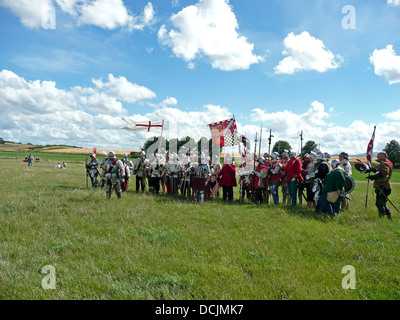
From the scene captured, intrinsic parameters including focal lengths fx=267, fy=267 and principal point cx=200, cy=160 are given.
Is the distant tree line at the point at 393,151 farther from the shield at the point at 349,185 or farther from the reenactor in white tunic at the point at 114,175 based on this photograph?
the reenactor in white tunic at the point at 114,175

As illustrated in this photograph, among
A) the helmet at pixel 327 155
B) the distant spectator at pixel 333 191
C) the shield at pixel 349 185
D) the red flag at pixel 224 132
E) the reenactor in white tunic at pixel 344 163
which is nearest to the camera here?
the distant spectator at pixel 333 191

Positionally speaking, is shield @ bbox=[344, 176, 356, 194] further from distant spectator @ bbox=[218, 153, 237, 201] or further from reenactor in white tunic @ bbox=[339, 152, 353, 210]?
distant spectator @ bbox=[218, 153, 237, 201]

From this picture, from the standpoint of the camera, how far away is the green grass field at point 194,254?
4.17 meters

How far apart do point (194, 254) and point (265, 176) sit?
24.9 ft

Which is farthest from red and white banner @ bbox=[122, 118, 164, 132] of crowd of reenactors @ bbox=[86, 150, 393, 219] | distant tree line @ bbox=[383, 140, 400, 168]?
distant tree line @ bbox=[383, 140, 400, 168]

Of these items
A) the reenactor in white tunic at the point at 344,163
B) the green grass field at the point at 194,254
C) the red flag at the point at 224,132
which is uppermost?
the red flag at the point at 224,132

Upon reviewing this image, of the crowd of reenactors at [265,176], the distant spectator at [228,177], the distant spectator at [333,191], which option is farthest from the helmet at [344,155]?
the distant spectator at [228,177]

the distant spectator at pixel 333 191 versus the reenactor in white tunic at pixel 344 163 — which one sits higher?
the reenactor in white tunic at pixel 344 163

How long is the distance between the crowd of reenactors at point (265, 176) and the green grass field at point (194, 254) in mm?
1218

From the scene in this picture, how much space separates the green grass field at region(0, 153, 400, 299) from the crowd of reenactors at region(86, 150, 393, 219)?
1218mm

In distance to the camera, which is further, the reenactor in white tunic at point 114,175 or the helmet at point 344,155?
the reenactor in white tunic at point 114,175

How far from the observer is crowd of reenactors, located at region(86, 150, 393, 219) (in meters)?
9.29

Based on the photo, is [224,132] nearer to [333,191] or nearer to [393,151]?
[333,191]
